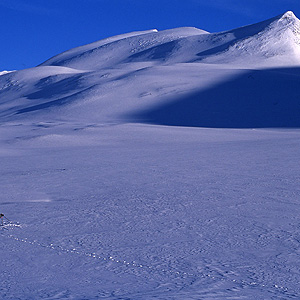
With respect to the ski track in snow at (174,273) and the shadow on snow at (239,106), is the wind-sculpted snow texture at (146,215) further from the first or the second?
the shadow on snow at (239,106)

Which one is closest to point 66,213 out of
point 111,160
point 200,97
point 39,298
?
point 39,298

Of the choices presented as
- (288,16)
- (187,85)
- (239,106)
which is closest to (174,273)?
(239,106)

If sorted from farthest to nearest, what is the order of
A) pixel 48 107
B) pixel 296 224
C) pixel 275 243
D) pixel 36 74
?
pixel 36 74 < pixel 48 107 < pixel 296 224 < pixel 275 243

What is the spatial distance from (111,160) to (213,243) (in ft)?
22.2

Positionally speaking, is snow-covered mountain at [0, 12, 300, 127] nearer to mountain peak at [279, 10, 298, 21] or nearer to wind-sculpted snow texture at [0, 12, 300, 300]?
mountain peak at [279, 10, 298, 21]

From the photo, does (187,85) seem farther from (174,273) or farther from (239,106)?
(174,273)

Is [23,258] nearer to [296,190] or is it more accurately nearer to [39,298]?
[39,298]

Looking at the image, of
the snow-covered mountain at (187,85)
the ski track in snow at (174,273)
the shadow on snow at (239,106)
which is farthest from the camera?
the snow-covered mountain at (187,85)

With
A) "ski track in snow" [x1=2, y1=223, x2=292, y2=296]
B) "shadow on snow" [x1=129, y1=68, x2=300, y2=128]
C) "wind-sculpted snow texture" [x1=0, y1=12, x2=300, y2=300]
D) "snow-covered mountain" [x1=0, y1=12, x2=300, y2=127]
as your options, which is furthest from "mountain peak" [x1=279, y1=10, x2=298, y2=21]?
"ski track in snow" [x1=2, y1=223, x2=292, y2=296]

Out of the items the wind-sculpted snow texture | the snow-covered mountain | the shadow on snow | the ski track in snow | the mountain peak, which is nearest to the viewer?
the ski track in snow

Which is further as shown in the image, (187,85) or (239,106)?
(187,85)

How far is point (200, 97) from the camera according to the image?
27.5m

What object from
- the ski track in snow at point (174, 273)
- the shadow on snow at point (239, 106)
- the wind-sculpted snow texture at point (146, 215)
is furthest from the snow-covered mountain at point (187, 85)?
the ski track in snow at point (174, 273)

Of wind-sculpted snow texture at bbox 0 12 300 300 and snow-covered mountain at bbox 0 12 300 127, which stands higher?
snow-covered mountain at bbox 0 12 300 127
